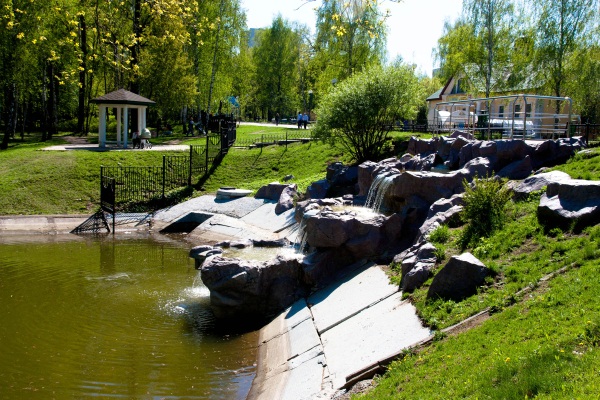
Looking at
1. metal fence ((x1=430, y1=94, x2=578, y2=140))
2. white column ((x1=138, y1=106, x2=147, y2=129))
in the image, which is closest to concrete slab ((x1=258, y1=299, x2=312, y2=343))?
metal fence ((x1=430, y1=94, x2=578, y2=140))

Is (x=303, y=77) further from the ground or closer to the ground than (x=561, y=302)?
further from the ground

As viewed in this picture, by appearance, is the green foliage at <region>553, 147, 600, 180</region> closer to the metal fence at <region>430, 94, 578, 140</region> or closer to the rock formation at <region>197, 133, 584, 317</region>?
the rock formation at <region>197, 133, 584, 317</region>

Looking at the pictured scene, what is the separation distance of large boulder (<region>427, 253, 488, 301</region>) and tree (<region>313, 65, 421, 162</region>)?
15898 mm

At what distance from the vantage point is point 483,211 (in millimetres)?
11273

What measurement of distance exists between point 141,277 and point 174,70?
25.8 metres

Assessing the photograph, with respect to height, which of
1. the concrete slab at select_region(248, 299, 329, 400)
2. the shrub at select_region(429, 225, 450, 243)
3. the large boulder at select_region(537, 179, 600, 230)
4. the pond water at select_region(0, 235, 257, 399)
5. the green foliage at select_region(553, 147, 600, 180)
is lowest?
the pond water at select_region(0, 235, 257, 399)

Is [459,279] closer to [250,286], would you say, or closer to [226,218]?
[250,286]

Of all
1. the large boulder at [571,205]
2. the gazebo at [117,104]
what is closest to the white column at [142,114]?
the gazebo at [117,104]

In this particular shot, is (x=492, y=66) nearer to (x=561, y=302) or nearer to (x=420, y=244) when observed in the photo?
(x=420, y=244)

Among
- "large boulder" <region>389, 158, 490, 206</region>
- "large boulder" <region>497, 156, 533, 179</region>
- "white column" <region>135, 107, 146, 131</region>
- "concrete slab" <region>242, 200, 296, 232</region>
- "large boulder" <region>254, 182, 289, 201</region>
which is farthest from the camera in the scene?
"white column" <region>135, 107, 146, 131</region>

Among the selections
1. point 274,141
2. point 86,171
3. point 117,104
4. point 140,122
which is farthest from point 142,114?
point 86,171

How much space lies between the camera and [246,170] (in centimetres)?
3012

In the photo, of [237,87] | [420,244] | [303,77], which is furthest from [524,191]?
[303,77]

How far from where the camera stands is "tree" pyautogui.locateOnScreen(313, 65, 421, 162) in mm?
24578
